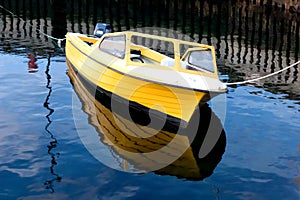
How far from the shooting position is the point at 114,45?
55.1ft

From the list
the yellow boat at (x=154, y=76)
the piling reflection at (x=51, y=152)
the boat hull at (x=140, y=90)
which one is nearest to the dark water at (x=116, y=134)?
the piling reflection at (x=51, y=152)

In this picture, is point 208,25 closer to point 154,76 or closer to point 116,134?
point 154,76

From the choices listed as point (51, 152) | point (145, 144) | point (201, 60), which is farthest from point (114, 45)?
point (51, 152)

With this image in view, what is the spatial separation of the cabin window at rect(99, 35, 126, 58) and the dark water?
2.06m

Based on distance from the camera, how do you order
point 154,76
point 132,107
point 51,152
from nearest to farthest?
point 51,152 → point 154,76 → point 132,107

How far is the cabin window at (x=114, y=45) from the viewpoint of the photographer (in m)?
16.2

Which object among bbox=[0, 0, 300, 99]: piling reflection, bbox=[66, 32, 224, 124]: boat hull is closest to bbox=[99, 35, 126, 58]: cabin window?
bbox=[66, 32, 224, 124]: boat hull

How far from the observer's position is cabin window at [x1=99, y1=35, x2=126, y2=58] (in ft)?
53.3

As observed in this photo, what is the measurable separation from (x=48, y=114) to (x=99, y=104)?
2.20 metres

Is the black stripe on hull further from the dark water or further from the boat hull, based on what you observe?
the dark water

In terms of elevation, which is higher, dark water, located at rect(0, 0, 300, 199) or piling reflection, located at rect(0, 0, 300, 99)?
piling reflection, located at rect(0, 0, 300, 99)

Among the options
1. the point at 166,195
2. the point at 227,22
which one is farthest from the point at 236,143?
the point at 227,22

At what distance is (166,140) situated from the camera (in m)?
13.6

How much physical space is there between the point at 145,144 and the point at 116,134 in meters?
1.18
